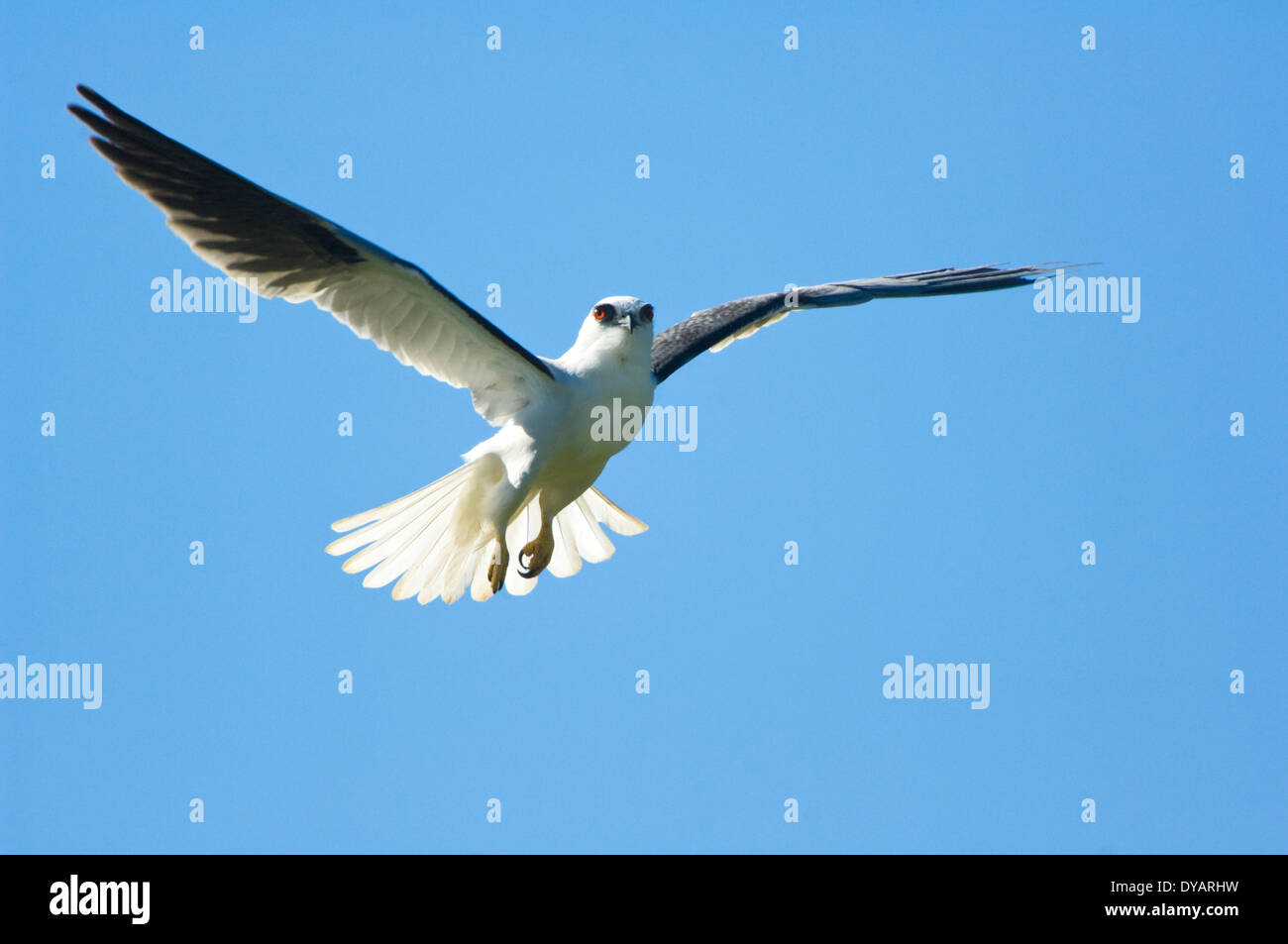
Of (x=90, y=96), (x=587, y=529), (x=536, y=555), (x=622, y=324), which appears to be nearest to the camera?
(x=90, y=96)

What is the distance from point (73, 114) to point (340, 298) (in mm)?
1807

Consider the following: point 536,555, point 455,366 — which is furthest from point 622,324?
point 536,555

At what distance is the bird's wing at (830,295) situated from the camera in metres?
10.6

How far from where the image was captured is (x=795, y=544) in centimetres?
1239

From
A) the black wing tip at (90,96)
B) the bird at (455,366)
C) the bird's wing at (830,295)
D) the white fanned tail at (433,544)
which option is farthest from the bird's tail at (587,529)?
the black wing tip at (90,96)

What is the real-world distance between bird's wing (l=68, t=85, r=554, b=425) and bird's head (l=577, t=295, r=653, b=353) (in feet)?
1.47

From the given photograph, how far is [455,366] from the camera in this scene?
9258 mm

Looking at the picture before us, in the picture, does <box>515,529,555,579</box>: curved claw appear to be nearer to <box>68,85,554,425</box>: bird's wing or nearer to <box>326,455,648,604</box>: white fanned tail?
<box>326,455,648,604</box>: white fanned tail

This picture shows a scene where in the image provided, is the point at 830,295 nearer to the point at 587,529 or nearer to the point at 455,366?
the point at 587,529

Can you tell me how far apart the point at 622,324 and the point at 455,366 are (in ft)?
3.50

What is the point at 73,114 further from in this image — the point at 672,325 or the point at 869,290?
the point at 869,290

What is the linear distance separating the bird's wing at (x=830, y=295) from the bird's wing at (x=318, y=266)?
5.28ft

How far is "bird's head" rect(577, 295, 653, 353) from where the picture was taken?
908 centimetres

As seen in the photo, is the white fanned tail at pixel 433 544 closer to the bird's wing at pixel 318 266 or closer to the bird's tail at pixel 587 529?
the bird's tail at pixel 587 529
